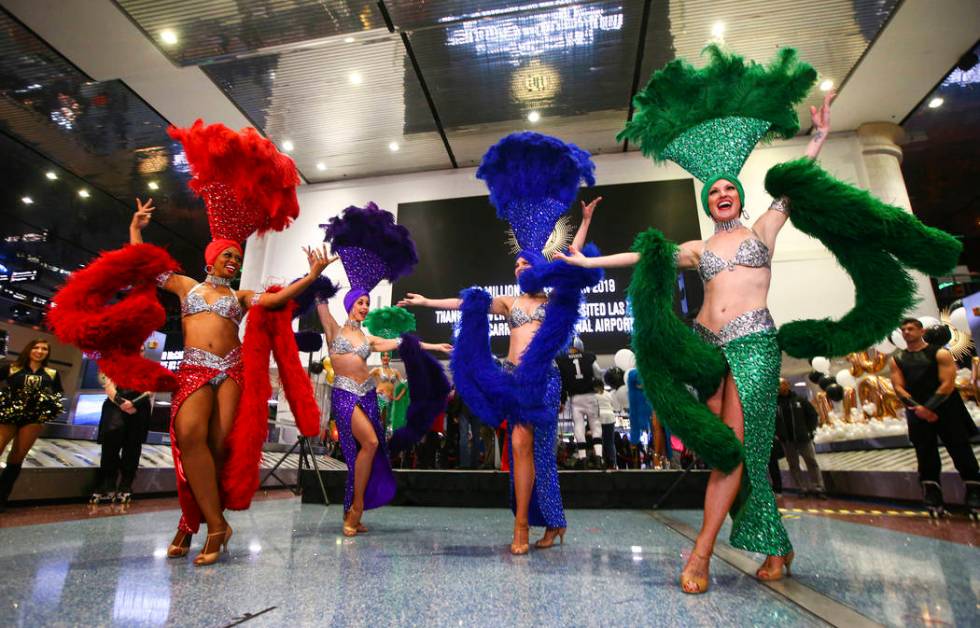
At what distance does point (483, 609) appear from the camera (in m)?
1.65

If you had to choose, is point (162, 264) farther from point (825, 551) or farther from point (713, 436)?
point (825, 551)

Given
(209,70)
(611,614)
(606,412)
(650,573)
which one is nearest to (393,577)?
(611,614)

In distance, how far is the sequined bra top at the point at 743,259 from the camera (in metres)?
2.25

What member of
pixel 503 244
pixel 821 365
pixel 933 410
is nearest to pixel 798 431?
pixel 821 365

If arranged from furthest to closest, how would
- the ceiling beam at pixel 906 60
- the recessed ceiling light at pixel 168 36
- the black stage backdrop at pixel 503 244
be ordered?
the black stage backdrop at pixel 503 244 < the recessed ceiling light at pixel 168 36 < the ceiling beam at pixel 906 60

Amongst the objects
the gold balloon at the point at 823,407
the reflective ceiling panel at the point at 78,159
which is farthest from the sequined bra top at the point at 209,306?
the gold balloon at the point at 823,407

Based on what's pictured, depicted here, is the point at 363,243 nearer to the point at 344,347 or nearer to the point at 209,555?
the point at 344,347

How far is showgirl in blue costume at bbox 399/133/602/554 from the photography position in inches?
116

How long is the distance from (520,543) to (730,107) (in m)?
2.45

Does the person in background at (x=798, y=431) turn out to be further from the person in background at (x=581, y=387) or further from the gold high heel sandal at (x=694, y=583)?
the gold high heel sandal at (x=694, y=583)

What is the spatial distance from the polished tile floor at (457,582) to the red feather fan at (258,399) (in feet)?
1.23

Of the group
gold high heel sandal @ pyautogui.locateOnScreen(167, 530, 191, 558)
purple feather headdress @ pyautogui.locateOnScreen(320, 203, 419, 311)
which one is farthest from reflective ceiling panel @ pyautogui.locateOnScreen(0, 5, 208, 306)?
gold high heel sandal @ pyautogui.locateOnScreen(167, 530, 191, 558)

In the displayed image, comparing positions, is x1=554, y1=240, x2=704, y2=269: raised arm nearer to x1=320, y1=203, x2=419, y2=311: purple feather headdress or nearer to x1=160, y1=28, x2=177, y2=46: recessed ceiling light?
x1=320, y1=203, x2=419, y2=311: purple feather headdress

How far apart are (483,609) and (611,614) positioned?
1.32 ft
